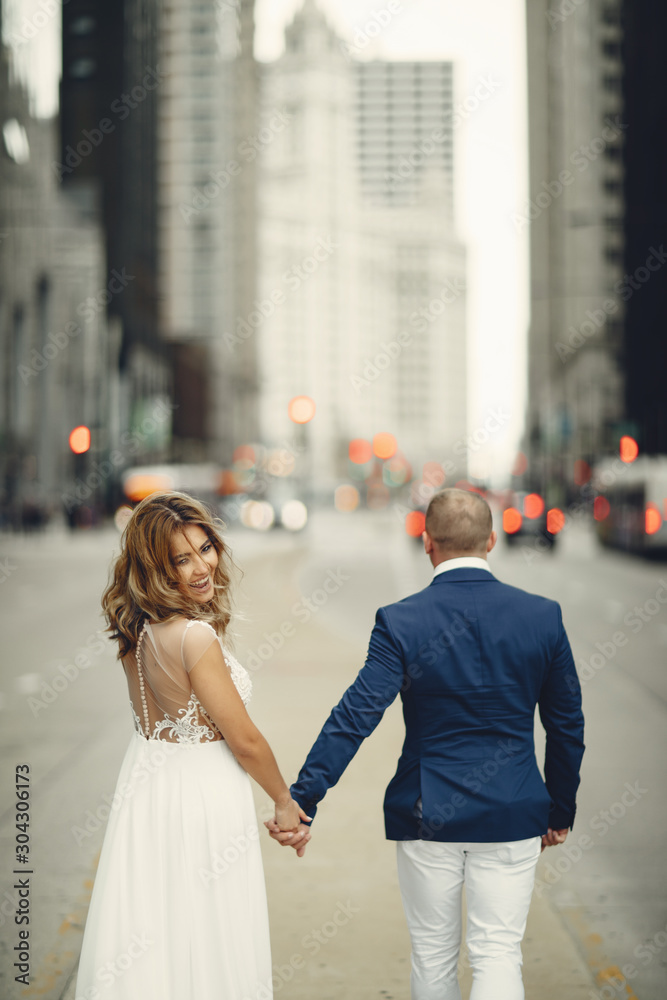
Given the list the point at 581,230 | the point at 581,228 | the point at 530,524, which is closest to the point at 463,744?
the point at 530,524

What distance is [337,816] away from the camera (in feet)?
19.9

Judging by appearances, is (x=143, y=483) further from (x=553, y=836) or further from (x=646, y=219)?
(x=553, y=836)

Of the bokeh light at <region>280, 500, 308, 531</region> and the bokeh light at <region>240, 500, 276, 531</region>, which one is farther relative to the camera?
the bokeh light at <region>240, 500, 276, 531</region>

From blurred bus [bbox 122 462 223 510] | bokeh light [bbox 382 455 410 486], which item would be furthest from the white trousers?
bokeh light [bbox 382 455 410 486]

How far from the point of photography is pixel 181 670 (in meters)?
2.87

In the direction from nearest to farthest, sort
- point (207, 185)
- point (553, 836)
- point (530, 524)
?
point (553, 836), point (530, 524), point (207, 185)

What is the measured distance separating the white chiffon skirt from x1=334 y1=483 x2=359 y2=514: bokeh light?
118 meters

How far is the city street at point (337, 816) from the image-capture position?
163 inches

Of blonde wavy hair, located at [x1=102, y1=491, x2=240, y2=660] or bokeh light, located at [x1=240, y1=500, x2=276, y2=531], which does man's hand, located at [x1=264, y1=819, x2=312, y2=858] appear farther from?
bokeh light, located at [x1=240, y1=500, x2=276, y2=531]

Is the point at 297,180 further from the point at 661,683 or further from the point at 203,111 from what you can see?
the point at 661,683

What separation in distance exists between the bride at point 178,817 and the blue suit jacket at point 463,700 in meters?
0.38

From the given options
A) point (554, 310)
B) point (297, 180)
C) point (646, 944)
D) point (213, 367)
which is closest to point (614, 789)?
point (646, 944)

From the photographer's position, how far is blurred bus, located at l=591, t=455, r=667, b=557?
2891 centimetres

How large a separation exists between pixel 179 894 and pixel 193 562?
895 millimetres
